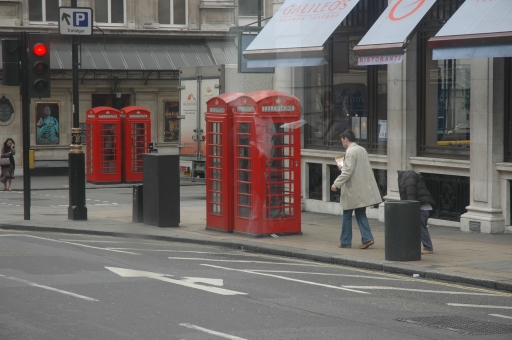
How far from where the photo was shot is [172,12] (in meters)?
37.8

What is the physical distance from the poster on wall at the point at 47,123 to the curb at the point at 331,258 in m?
17.8

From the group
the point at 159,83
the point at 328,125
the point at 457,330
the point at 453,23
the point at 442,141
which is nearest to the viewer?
the point at 457,330

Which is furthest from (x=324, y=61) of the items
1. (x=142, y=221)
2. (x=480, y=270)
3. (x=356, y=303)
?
(x=356, y=303)

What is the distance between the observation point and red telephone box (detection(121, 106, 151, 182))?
30.9m

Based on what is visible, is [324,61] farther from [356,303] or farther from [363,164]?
[356,303]

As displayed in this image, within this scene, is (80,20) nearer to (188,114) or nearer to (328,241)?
(328,241)

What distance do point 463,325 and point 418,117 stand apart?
923 cm

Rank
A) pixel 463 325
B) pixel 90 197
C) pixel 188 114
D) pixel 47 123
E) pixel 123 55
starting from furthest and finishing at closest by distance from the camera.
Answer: pixel 123 55
pixel 47 123
pixel 188 114
pixel 90 197
pixel 463 325

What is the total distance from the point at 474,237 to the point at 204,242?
4.47 m

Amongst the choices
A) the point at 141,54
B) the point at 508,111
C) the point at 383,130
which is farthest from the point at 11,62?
the point at 141,54

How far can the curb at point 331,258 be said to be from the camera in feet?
36.9

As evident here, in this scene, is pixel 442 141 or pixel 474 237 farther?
pixel 442 141

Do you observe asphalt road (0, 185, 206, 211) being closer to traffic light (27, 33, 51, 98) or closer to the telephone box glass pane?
the telephone box glass pane

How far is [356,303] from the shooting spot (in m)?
9.67
